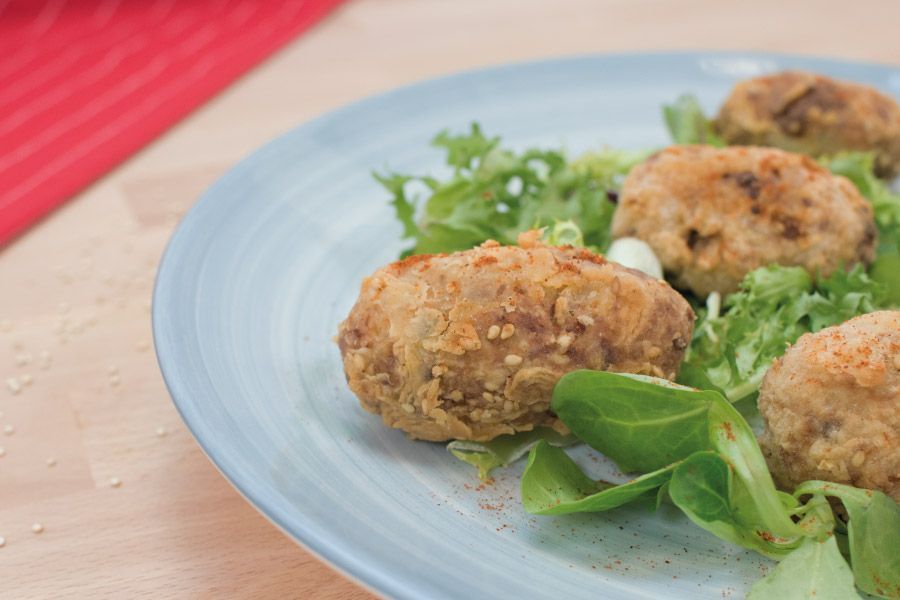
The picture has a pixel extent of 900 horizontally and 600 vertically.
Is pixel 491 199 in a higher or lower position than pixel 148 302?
higher

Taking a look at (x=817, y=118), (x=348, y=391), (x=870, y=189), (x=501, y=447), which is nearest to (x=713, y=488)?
(x=501, y=447)

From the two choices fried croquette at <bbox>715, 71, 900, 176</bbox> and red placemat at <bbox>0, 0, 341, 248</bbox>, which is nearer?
fried croquette at <bbox>715, 71, 900, 176</bbox>

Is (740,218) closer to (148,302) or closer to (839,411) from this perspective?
(839,411)

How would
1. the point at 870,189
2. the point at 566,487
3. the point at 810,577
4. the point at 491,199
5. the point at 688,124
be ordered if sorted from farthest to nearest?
the point at 688,124, the point at 870,189, the point at 491,199, the point at 566,487, the point at 810,577

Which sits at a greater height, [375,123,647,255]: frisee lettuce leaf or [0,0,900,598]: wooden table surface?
[375,123,647,255]: frisee lettuce leaf

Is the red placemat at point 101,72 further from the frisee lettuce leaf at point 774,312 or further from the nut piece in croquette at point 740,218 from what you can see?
the frisee lettuce leaf at point 774,312

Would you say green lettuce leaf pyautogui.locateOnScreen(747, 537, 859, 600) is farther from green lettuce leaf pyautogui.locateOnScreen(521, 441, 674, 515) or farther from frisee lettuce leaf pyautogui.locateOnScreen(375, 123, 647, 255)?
frisee lettuce leaf pyautogui.locateOnScreen(375, 123, 647, 255)

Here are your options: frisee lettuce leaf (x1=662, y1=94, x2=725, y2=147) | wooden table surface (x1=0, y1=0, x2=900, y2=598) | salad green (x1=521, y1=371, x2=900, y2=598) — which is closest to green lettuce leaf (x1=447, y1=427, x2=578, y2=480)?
salad green (x1=521, y1=371, x2=900, y2=598)

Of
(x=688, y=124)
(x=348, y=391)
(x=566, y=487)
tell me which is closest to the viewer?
(x=566, y=487)
